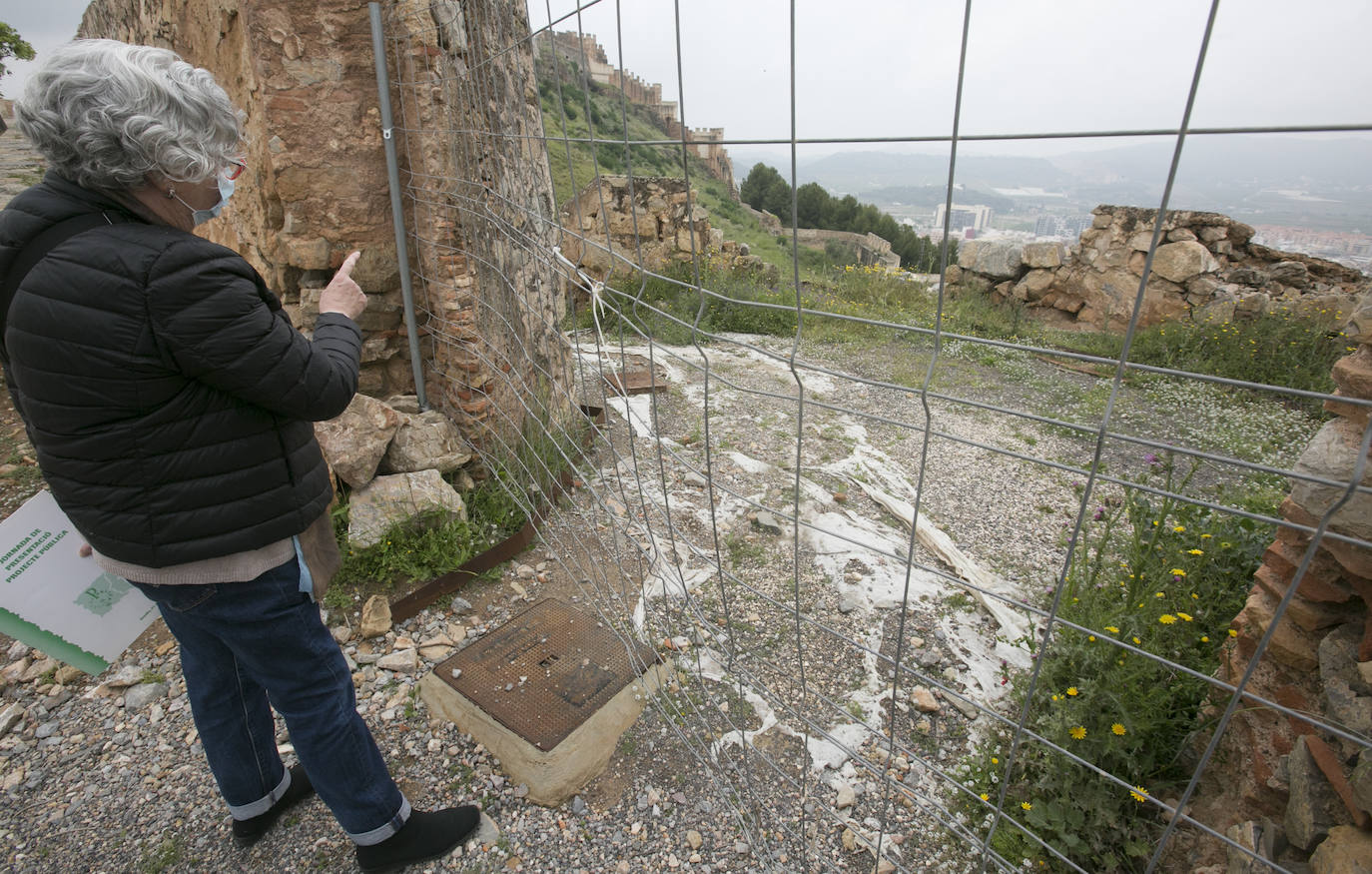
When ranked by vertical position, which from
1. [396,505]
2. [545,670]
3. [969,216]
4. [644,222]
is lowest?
[545,670]

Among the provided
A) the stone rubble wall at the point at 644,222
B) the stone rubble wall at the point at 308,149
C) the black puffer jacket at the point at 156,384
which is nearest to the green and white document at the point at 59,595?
the black puffer jacket at the point at 156,384

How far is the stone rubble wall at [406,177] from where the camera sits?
3.15 meters

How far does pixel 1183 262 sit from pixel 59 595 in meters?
10.00

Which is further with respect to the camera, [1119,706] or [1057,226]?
[1119,706]

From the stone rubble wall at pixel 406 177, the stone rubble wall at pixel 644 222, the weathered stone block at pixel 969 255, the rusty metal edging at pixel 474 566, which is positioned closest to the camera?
the rusty metal edging at pixel 474 566

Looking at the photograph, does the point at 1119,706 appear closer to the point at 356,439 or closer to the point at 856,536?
the point at 856,536

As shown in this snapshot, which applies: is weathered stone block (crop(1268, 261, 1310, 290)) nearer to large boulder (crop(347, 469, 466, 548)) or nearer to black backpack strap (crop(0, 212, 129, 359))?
large boulder (crop(347, 469, 466, 548))

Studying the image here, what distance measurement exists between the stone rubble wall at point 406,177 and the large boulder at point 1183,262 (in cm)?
776

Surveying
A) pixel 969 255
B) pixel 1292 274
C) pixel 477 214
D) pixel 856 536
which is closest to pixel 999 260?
pixel 969 255

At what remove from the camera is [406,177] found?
3.40 m

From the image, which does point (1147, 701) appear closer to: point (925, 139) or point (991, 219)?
point (991, 219)

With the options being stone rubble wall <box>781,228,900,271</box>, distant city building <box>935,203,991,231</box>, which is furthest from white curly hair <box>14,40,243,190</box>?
stone rubble wall <box>781,228,900,271</box>

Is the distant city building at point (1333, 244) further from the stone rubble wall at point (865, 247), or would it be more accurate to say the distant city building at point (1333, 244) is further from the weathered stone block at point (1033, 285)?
the weathered stone block at point (1033, 285)

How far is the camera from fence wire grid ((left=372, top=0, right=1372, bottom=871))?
1.54 meters
